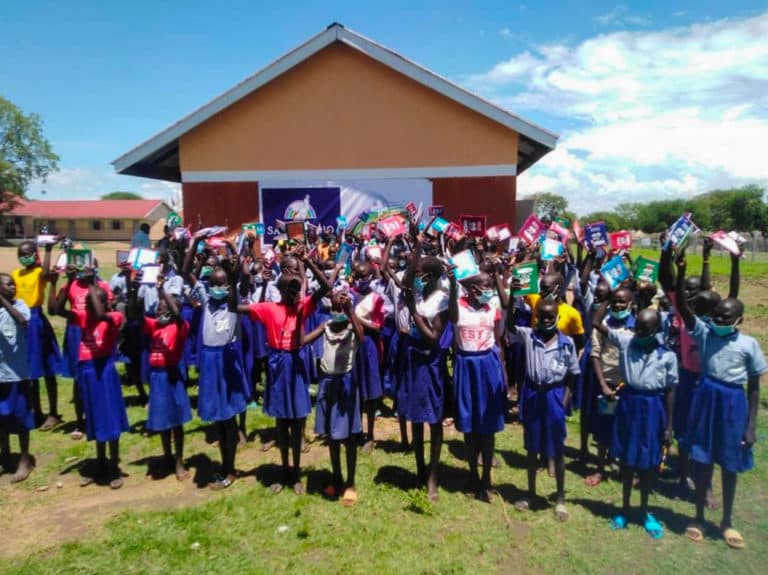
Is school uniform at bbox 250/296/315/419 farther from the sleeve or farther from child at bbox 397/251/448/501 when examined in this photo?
the sleeve

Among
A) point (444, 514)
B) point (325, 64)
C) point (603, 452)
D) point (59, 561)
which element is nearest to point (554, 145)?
point (325, 64)

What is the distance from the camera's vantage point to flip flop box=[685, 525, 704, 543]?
12.5ft

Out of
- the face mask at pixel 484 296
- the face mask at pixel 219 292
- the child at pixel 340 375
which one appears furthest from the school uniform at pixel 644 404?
the face mask at pixel 219 292

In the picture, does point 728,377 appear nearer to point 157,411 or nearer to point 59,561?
point 157,411

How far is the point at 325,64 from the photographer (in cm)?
1196

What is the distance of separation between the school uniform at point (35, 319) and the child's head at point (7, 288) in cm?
98

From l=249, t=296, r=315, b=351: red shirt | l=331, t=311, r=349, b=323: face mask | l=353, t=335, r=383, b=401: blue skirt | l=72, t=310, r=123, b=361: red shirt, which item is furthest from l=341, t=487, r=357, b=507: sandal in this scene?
l=72, t=310, r=123, b=361: red shirt

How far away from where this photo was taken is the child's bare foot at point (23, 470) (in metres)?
4.78

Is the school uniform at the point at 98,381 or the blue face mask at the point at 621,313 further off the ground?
the blue face mask at the point at 621,313

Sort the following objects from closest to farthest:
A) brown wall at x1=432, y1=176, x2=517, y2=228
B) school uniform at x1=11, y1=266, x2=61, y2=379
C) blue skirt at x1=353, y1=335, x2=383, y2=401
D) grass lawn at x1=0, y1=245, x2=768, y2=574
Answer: grass lawn at x1=0, y1=245, x2=768, y2=574, blue skirt at x1=353, y1=335, x2=383, y2=401, school uniform at x1=11, y1=266, x2=61, y2=379, brown wall at x1=432, y1=176, x2=517, y2=228

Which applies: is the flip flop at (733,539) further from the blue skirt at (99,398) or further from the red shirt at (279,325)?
the blue skirt at (99,398)

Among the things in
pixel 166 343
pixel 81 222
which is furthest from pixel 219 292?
pixel 81 222

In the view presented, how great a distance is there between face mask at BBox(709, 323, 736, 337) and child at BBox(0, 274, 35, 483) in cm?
572

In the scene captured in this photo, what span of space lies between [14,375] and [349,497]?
127 inches
